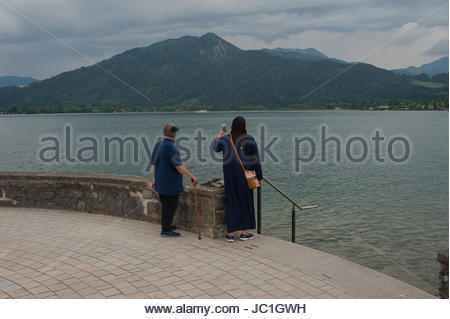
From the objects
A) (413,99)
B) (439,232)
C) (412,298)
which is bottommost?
(439,232)

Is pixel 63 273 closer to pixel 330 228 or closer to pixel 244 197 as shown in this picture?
pixel 244 197

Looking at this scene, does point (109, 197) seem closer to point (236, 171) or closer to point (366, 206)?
point (236, 171)

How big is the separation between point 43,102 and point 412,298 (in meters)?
203

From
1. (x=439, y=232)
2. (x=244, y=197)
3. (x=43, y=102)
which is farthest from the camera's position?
(x=43, y=102)

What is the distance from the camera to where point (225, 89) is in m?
194

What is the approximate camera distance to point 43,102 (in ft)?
612

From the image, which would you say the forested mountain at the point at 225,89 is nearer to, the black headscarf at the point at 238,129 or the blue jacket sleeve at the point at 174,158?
the black headscarf at the point at 238,129

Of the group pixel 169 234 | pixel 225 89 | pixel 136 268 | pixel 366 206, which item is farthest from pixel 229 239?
pixel 225 89

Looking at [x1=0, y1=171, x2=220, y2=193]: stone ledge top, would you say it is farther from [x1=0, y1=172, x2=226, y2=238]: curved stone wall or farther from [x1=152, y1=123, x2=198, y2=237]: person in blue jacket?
[x1=152, y1=123, x2=198, y2=237]: person in blue jacket

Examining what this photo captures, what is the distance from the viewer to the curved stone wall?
6.38 m

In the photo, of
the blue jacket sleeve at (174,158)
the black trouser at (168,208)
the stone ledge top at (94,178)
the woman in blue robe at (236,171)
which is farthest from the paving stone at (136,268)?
the blue jacket sleeve at (174,158)

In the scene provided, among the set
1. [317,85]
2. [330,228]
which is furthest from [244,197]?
[317,85]

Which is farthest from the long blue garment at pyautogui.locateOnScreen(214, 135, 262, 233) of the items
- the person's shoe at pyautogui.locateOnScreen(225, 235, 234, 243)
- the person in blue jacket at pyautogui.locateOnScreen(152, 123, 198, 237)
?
the person in blue jacket at pyautogui.locateOnScreen(152, 123, 198, 237)
